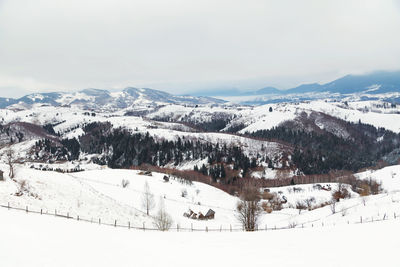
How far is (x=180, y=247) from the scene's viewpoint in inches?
1035

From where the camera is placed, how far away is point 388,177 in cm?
14362

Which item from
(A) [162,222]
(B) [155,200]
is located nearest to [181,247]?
(A) [162,222]

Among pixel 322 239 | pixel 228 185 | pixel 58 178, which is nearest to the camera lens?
pixel 322 239

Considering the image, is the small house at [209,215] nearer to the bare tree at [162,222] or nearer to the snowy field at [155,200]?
the snowy field at [155,200]

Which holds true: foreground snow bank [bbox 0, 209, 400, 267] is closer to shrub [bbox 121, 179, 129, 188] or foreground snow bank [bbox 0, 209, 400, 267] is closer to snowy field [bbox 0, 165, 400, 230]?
snowy field [bbox 0, 165, 400, 230]

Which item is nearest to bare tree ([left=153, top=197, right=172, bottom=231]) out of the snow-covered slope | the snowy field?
the snowy field

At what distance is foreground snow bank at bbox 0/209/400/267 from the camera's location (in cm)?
2091

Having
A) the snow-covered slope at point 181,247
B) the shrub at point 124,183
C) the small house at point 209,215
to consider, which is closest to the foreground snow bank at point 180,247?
the snow-covered slope at point 181,247

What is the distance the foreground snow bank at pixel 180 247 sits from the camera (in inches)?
823

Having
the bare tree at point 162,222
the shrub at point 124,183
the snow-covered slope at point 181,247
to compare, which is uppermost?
the snow-covered slope at point 181,247

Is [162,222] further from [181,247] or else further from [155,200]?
[155,200]

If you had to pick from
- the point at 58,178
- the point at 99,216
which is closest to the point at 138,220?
the point at 99,216

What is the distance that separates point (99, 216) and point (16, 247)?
3551cm

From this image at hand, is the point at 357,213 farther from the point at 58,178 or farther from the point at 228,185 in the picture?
the point at 228,185
